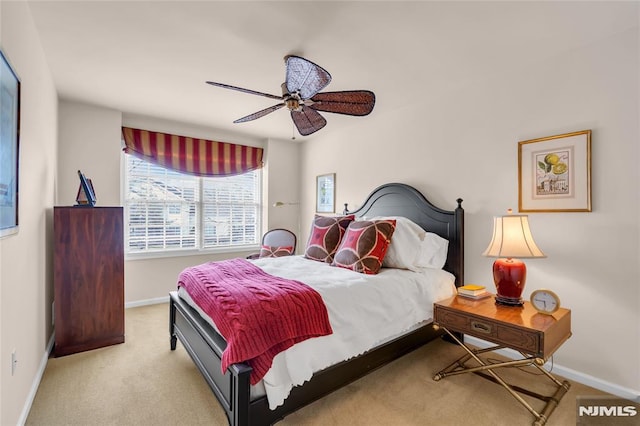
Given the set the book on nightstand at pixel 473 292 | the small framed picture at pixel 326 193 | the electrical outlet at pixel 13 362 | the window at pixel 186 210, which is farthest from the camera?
the small framed picture at pixel 326 193

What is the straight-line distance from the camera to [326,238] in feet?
9.96

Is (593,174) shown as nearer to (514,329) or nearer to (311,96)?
(514,329)

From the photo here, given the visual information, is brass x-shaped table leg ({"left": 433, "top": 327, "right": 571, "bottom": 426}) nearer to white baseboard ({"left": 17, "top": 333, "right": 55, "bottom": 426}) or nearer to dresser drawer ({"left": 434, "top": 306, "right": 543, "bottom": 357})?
dresser drawer ({"left": 434, "top": 306, "right": 543, "bottom": 357})

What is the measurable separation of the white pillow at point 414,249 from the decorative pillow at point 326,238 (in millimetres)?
530

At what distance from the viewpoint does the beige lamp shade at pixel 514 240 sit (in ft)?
6.81

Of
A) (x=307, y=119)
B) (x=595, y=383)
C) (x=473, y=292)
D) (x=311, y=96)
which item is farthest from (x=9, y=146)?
(x=595, y=383)

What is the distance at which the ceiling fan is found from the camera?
76.4 inches

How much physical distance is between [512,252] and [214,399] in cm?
228

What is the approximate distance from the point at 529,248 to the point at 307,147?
3.66 m

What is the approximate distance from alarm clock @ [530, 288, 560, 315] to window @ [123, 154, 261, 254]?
3.87 meters

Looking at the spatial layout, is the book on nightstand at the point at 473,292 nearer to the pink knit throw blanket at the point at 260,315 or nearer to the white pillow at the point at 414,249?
the white pillow at the point at 414,249

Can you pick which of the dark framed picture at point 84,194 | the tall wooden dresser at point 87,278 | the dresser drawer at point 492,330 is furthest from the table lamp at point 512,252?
the dark framed picture at point 84,194

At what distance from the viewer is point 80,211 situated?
8.77 feet

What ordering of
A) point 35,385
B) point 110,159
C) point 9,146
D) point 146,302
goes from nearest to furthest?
point 9,146 → point 35,385 → point 110,159 → point 146,302
